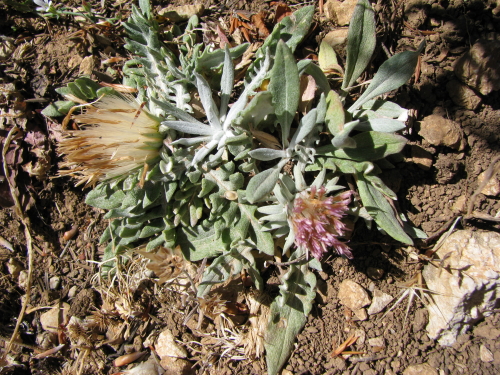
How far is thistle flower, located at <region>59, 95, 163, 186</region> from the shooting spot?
6.77 feet

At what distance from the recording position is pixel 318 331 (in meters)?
2.57

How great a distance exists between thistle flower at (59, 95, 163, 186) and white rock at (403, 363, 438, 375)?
2264mm

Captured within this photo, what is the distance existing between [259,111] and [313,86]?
1.45ft

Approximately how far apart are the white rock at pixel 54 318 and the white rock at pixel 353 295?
7.28 feet

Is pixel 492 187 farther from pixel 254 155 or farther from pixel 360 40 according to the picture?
pixel 254 155

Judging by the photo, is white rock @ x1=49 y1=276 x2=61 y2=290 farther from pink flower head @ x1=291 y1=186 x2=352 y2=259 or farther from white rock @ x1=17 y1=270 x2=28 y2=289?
pink flower head @ x1=291 y1=186 x2=352 y2=259

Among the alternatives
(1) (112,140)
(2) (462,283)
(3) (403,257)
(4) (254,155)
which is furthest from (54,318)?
(2) (462,283)

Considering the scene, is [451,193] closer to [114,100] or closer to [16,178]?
[114,100]


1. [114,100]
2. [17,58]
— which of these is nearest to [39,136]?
[17,58]

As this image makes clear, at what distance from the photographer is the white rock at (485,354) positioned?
2.42 metres

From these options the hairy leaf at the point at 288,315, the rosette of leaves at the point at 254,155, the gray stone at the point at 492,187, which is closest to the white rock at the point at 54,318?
the rosette of leaves at the point at 254,155

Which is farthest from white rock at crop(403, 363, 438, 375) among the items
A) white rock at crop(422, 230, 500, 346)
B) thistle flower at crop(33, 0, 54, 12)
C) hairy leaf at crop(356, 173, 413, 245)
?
thistle flower at crop(33, 0, 54, 12)

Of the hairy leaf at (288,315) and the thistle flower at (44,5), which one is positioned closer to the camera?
the hairy leaf at (288,315)

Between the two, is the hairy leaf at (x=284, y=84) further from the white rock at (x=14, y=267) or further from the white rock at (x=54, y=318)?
the white rock at (x=14, y=267)
